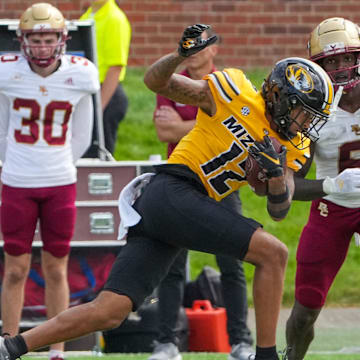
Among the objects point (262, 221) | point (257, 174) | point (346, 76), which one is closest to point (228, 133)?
point (257, 174)

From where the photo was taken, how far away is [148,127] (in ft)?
35.2

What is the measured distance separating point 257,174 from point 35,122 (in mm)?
1928

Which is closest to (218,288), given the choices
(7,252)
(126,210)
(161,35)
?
(7,252)

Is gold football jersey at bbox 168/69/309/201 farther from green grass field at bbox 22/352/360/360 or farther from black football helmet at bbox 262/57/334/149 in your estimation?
green grass field at bbox 22/352/360/360

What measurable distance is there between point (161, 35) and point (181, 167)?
5811mm

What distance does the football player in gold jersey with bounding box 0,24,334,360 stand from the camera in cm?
534

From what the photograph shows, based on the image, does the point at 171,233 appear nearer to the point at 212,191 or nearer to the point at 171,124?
the point at 212,191

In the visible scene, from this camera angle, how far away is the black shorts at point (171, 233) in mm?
5336

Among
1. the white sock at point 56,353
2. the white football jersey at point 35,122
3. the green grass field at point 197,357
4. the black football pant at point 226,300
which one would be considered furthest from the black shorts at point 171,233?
the green grass field at point 197,357

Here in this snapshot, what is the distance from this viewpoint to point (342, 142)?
20.2 feet

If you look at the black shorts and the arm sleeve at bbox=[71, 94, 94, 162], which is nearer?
the black shorts

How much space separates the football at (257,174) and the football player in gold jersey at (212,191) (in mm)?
53

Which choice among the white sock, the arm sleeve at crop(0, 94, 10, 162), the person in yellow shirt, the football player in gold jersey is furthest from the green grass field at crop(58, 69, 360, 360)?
the football player in gold jersey

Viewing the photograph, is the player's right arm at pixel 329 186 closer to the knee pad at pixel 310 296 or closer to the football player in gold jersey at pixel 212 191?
the football player in gold jersey at pixel 212 191
